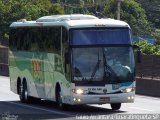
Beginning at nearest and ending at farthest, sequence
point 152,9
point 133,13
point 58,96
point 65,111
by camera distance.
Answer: point 65,111
point 58,96
point 133,13
point 152,9

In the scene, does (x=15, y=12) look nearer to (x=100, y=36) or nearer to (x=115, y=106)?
(x=115, y=106)

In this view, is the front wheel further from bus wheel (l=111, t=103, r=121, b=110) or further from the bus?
bus wheel (l=111, t=103, r=121, b=110)

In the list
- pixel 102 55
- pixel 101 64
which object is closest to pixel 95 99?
pixel 101 64

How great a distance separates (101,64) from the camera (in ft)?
75.9

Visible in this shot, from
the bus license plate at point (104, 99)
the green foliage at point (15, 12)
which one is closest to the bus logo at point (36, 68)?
the bus license plate at point (104, 99)

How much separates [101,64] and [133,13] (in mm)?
68773

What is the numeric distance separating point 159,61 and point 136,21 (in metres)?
53.0

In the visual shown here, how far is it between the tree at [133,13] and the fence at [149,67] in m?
49.8

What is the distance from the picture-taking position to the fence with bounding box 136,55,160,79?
118 ft

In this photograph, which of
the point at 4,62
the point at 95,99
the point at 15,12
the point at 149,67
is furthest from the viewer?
the point at 15,12

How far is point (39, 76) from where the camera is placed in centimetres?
2695

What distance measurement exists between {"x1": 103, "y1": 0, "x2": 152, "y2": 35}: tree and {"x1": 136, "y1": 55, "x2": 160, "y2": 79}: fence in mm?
49777

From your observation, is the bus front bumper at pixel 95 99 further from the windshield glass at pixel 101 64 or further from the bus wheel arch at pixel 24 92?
the bus wheel arch at pixel 24 92

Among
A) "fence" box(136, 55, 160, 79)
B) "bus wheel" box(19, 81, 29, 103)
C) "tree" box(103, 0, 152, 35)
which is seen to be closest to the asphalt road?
"bus wheel" box(19, 81, 29, 103)
